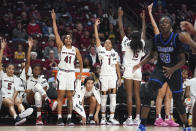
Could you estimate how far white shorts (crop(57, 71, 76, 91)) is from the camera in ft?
30.6

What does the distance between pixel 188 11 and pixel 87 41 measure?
6.05 metres

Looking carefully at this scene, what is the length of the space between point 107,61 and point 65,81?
3.91 feet

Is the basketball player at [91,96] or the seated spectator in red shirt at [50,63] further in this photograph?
the seated spectator in red shirt at [50,63]

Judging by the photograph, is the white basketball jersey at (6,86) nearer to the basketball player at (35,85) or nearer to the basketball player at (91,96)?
the basketball player at (35,85)

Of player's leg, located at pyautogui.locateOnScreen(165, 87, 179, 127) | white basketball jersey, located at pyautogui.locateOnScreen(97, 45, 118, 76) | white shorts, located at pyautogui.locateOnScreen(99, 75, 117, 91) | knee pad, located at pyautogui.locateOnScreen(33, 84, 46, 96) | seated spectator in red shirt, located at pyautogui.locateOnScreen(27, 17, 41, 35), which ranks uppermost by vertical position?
seated spectator in red shirt, located at pyautogui.locateOnScreen(27, 17, 41, 35)

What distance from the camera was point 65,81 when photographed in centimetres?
938

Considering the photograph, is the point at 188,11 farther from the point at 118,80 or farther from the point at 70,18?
the point at 118,80

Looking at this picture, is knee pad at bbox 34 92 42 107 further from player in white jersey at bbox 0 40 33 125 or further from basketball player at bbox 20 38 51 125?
player in white jersey at bbox 0 40 33 125

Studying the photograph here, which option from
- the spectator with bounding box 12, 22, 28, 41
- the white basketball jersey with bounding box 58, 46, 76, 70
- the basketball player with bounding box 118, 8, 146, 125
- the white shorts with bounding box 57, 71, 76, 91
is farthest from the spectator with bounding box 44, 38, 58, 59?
the basketball player with bounding box 118, 8, 146, 125

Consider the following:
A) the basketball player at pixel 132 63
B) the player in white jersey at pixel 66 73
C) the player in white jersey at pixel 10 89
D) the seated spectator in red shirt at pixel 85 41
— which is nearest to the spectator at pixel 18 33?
the seated spectator in red shirt at pixel 85 41

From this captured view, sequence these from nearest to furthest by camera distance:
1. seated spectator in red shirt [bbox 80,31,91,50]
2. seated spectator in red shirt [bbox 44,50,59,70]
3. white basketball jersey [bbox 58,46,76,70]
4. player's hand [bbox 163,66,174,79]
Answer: player's hand [bbox 163,66,174,79] < white basketball jersey [bbox 58,46,76,70] < seated spectator in red shirt [bbox 44,50,59,70] < seated spectator in red shirt [bbox 80,31,91,50]

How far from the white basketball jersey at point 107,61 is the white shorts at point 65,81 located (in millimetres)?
851

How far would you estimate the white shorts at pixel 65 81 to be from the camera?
934 centimetres

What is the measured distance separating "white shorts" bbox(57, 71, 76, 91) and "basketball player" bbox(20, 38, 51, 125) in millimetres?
566
